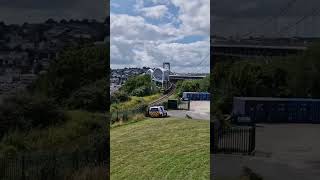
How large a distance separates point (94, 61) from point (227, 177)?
2552 mm

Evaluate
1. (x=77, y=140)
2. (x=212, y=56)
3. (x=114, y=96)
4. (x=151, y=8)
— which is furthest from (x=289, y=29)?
(x=77, y=140)

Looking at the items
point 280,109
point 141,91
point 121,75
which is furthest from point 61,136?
point 280,109

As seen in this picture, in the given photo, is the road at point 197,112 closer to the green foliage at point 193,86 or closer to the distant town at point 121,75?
the green foliage at point 193,86

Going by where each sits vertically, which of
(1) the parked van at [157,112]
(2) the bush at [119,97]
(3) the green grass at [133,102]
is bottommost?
(1) the parked van at [157,112]

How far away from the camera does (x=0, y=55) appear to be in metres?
6.87

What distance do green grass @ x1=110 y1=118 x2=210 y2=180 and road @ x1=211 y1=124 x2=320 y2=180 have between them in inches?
28.3

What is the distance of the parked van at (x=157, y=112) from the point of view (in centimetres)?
816

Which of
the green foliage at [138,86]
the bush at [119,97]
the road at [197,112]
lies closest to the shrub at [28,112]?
the bush at [119,97]

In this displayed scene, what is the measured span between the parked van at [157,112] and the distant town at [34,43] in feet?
5.36

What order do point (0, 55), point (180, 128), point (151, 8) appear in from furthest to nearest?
point (180, 128), point (151, 8), point (0, 55)

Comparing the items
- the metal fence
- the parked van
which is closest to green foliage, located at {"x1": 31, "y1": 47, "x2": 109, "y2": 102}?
the parked van

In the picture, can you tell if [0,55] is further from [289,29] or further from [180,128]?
[289,29]

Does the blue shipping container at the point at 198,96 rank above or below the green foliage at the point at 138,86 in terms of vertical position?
below

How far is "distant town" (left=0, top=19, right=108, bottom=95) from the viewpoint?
693 centimetres
